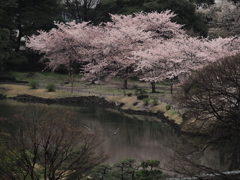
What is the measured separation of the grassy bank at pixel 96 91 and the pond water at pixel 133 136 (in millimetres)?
2081

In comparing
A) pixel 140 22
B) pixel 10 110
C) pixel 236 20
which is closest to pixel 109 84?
pixel 140 22

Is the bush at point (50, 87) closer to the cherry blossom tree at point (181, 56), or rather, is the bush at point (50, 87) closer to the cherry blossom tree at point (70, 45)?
the cherry blossom tree at point (70, 45)

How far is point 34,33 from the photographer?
52844 millimetres

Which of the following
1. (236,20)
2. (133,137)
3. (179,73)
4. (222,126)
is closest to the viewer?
(222,126)

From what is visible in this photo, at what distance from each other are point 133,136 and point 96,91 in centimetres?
1777

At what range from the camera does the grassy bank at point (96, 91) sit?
116 ft

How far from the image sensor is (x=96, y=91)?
142 feet

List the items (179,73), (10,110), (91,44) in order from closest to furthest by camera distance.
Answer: (10,110) < (179,73) < (91,44)

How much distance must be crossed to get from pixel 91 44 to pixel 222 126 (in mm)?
31828

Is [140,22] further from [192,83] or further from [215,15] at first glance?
[192,83]

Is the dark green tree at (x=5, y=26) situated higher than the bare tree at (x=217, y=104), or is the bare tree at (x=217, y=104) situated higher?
the dark green tree at (x=5, y=26)

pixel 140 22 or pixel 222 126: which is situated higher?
pixel 140 22

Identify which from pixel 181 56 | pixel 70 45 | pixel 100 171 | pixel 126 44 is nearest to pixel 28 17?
pixel 70 45

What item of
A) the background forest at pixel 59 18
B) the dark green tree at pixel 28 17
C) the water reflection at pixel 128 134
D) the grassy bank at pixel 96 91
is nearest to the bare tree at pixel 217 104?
the water reflection at pixel 128 134
